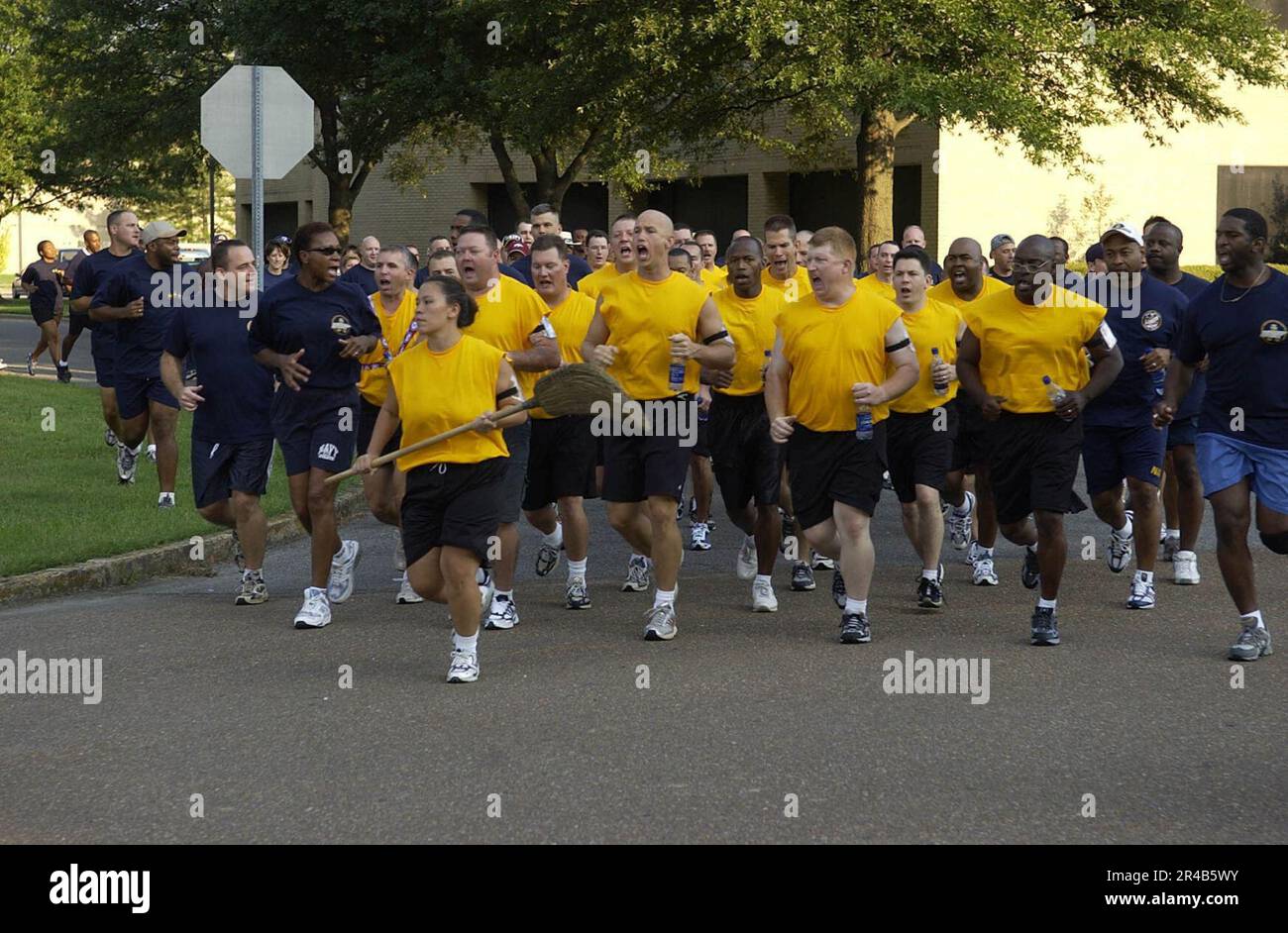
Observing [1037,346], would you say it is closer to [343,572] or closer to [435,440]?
[435,440]

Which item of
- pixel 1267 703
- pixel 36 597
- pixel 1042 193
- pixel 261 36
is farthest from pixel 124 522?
pixel 1042 193

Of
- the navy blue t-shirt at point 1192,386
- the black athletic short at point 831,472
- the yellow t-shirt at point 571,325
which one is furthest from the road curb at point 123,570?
the navy blue t-shirt at point 1192,386

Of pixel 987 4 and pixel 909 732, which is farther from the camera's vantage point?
pixel 987 4

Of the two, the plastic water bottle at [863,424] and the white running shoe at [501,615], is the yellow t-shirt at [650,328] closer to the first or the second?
the plastic water bottle at [863,424]

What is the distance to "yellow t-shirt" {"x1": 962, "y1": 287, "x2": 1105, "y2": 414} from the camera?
29.1 ft

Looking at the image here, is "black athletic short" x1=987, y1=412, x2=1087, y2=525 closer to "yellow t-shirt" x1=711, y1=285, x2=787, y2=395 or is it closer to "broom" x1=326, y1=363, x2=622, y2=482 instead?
"yellow t-shirt" x1=711, y1=285, x2=787, y2=395

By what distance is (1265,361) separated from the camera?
804cm

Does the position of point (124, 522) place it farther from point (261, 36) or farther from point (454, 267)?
point (261, 36)

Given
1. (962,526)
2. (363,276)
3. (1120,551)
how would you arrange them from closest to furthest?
(1120,551) → (962,526) → (363,276)

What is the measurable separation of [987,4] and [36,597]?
60.5ft

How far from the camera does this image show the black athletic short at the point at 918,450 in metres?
10.1

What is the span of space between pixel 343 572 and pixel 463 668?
227 centimetres

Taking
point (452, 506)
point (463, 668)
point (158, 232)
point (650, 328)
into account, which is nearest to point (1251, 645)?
point (650, 328)

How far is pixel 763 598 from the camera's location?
959 centimetres
